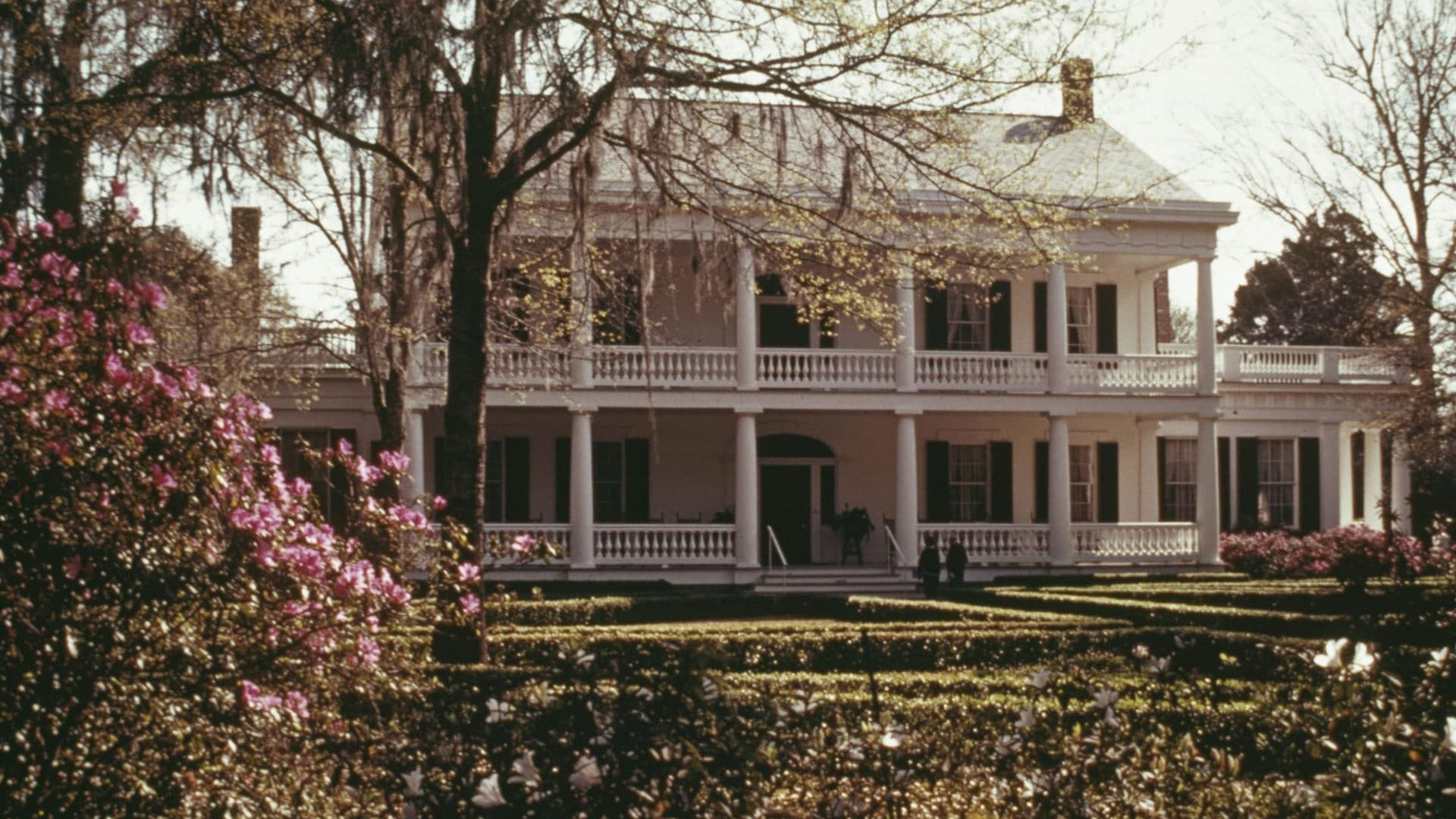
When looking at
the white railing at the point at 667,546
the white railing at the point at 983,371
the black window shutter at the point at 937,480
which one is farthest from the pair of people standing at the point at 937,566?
the white railing at the point at 667,546

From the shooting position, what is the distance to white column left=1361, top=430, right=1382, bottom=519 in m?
34.8

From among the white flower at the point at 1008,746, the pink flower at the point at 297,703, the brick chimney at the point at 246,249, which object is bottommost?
the white flower at the point at 1008,746

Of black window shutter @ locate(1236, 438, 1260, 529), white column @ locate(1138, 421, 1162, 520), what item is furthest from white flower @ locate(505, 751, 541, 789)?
black window shutter @ locate(1236, 438, 1260, 529)

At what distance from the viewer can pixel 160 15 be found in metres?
10.6

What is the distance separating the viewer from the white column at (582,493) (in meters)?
25.4

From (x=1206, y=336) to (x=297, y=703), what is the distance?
955 inches

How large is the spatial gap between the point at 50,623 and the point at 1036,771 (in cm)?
343

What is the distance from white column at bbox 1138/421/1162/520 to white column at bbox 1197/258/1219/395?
8.09 ft

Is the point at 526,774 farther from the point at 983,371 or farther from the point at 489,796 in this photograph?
the point at 983,371

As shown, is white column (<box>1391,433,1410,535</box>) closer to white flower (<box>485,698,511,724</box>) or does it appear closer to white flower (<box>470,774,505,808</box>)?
white flower (<box>485,698,511,724</box>)

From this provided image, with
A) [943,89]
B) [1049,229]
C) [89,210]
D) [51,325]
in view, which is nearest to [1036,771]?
[51,325]

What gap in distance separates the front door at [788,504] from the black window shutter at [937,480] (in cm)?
223

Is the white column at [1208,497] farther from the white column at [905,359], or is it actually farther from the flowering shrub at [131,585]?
the flowering shrub at [131,585]

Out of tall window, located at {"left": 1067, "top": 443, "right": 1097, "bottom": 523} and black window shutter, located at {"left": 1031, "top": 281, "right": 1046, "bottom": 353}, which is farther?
tall window, located at {"left": 1067, "top": 443, "right": 1097, "bottom": 523}
